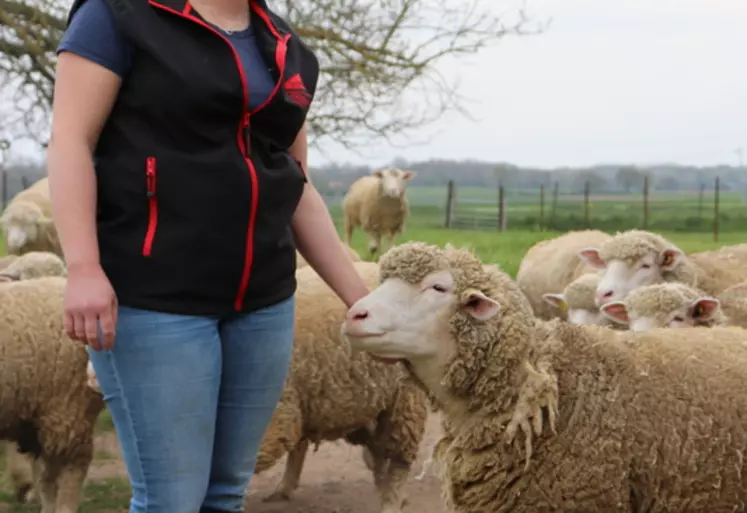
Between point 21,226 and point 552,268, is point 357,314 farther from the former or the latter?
point 21,226

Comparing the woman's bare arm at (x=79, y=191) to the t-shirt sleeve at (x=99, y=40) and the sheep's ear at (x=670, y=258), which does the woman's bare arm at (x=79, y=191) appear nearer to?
the t-shirt sleeve at (x=99, y=40)

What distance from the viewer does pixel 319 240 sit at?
2.34 meters

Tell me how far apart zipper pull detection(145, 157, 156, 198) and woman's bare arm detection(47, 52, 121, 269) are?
0.33 ft

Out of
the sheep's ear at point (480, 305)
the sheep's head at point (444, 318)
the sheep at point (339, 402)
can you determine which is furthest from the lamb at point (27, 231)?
the sheep's ear at point (480, 305)

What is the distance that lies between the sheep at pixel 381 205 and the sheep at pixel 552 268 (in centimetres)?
842

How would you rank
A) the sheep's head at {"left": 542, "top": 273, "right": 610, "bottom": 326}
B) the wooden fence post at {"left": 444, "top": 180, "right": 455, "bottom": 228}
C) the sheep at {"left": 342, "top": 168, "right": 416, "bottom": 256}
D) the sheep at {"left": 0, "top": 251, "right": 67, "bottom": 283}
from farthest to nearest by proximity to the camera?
the wooden fence post at {"left": 444, "top": 180, "right": 455, "bottom": 228} → the sheep at {"left": 342, "top": 168, "right": 416, "bottom": 256} → the sheep's head at {"left": 542, "top": 273, "right": 610, "bottom": 326} → the sheep at {"left": 0, "top": 251, "right": 67, "bottom": 283}

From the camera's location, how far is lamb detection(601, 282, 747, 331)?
436 centimetres

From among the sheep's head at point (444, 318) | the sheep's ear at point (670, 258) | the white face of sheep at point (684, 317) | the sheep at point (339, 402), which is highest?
the sheep's head at point (444, 318)

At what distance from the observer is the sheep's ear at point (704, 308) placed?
4.30 meters

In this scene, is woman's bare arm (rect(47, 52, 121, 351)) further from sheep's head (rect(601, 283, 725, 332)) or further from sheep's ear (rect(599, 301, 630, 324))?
sheep's ear (rect(599, 301, 630, 324))

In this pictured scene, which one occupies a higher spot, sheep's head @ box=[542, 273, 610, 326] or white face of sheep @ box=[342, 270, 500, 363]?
white face of sheep @ box=[342, 270, 500, 363]

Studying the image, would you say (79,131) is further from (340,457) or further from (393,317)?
(340,457)

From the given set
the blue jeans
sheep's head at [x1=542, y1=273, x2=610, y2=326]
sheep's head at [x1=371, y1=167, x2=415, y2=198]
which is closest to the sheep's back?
the blue jeans

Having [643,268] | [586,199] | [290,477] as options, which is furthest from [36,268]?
[586,199]
